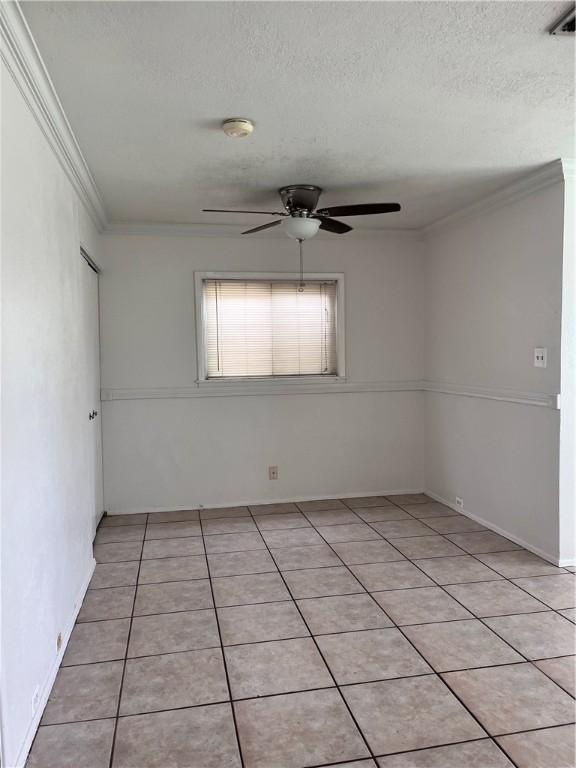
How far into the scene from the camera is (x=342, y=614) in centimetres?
281

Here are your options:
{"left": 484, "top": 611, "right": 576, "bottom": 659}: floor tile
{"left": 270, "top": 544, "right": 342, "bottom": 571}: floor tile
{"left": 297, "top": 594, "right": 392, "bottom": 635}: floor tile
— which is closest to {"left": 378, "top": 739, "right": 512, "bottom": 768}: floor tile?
{"left": 484, "top": 611, "right": 576, "bottom": 659}: floor tile

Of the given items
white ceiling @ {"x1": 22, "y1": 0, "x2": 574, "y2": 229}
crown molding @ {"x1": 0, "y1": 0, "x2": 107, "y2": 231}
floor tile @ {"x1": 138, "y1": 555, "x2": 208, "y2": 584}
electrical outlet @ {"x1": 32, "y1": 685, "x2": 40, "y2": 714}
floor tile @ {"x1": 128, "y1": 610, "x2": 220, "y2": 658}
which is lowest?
floor tile @ {"x1": 128, "y1": 610, "x2": 220, "y2": 658}

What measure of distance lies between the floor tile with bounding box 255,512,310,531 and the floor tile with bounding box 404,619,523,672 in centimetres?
170

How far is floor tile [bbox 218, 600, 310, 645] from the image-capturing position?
2.60 metres

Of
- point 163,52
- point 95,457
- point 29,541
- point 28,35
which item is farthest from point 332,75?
point 95,457

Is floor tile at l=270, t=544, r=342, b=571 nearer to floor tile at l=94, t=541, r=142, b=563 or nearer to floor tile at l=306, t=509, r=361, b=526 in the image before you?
floor tile at l=306, t=509, r=361, b=526

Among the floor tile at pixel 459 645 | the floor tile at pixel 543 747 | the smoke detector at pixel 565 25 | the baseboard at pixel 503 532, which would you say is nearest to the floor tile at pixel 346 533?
the baseboard at pixel 503 532

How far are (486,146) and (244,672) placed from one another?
2.83 m

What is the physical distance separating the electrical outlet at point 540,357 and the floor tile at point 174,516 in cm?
278

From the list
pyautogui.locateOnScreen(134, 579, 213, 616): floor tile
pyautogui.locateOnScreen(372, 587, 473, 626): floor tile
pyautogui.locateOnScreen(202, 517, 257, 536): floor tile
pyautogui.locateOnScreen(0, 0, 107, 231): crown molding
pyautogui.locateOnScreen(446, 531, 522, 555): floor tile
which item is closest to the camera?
pyautogui.locateOnScreen(0, 0, 107, 231): crown molding

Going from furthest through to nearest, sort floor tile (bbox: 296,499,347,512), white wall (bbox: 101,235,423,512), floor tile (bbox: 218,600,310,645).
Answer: floor tile (bbox: 296,499,347,512) < white wall (bbox: 101,235,423,512) < floor tile (bbox: 218,600,310,645)

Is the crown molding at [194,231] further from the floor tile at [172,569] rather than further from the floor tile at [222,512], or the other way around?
the floor tile at [172,569]

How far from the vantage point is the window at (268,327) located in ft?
15.6

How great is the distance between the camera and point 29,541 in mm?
1958
